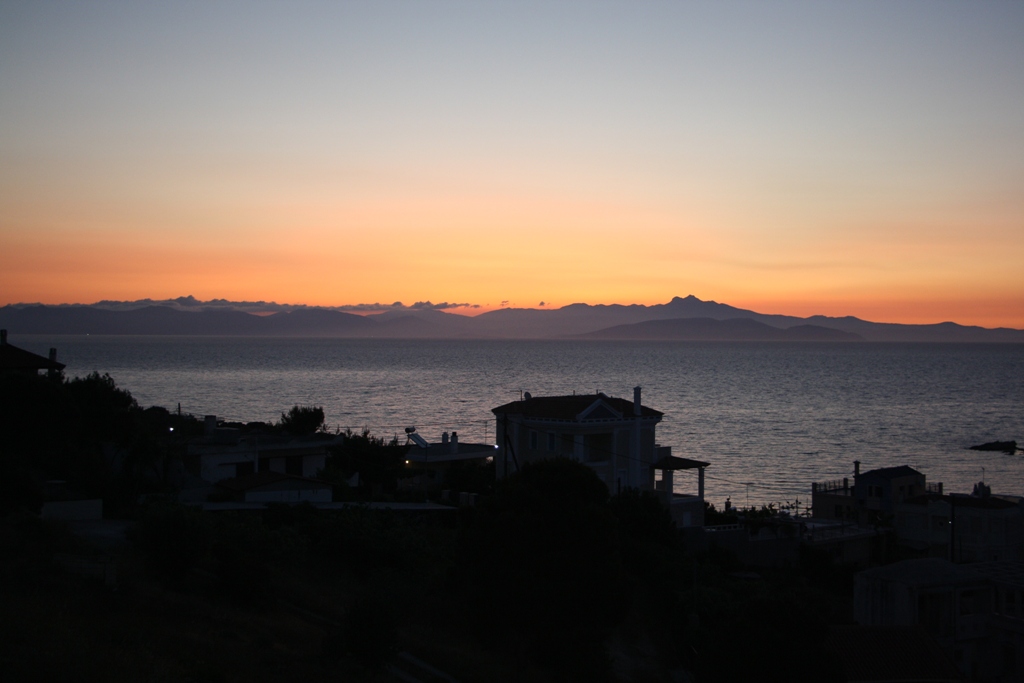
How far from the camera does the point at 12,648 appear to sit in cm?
1217

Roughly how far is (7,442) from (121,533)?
36.1 ft

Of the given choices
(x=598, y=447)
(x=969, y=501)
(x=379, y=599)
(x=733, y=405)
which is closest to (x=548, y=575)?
(x=379, y=599)

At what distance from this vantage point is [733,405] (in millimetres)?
107625

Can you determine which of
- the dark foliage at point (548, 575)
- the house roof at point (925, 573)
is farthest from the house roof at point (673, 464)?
the dark foliage at point (548, 575)

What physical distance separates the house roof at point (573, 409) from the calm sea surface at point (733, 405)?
15.9 m

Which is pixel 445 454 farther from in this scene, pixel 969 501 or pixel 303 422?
pixel 969 501

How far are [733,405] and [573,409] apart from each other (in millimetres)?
76836

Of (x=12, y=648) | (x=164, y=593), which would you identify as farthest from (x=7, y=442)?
(x=12, y=648)

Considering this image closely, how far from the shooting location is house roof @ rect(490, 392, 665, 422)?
3472 centimetres

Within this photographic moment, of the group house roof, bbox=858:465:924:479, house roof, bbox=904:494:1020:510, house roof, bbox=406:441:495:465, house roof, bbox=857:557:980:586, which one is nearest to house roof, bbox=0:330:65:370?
house roof, bbox=406:441:495:465

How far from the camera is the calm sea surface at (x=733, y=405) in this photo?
207ft

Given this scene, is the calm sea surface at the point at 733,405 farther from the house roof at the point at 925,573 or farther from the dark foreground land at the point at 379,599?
the dark foreground land at the point at 379,599

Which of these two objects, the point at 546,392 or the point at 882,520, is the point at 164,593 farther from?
the point at 546,392

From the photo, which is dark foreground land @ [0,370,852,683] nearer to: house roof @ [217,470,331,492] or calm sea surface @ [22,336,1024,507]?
house roof @ [217,470,331,492]
